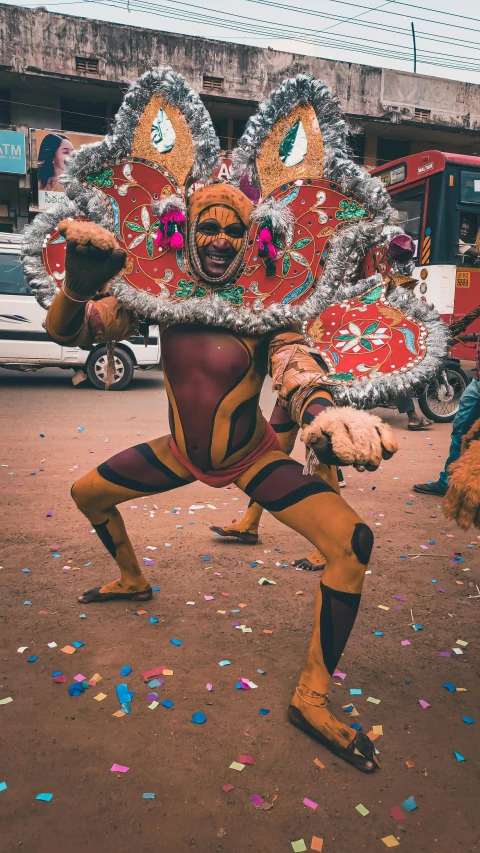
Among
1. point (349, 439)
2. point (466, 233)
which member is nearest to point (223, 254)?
point (349, 439)

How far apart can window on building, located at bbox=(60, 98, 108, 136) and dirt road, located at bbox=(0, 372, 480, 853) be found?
55.0 ft

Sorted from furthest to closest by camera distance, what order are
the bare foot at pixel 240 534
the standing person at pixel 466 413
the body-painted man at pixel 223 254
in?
the standing person at pixel 466 413
the bare foot at pixel 240 534
the body-painted man at pixel 223 254

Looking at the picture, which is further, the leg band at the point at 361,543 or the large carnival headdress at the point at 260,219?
the large carnival headdress at the point at 260,219

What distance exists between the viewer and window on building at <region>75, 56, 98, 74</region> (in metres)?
17.6

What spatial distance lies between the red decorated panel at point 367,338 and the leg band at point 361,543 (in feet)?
1.77

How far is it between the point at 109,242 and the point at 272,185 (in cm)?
75

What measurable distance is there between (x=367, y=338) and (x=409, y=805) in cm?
161

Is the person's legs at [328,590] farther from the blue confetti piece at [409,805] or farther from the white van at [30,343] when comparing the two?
the white van at [30,343]

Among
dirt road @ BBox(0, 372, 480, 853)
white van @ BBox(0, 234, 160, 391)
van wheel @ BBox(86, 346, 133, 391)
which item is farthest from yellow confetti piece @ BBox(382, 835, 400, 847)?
van wheel @ BBox(86, 346, 133, 391)

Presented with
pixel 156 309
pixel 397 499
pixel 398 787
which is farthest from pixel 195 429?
pixel 397 499

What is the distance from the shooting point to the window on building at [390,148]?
2108 centimetres

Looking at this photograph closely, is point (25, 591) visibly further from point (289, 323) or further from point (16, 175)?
point (16, 175)

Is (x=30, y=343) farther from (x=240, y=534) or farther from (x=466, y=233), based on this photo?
(x=466, y=233)

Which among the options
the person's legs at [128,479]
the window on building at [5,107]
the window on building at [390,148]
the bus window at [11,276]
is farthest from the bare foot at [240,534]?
the window on building at [390,148]
